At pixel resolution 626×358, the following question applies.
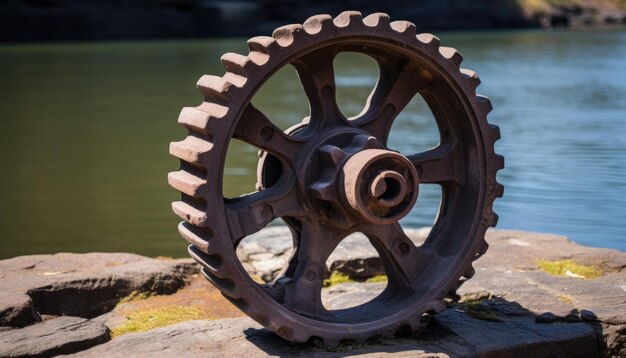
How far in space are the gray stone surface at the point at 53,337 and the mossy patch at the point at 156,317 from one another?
165mm

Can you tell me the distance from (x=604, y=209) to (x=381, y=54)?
174 inches

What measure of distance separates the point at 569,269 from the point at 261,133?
7.18ft

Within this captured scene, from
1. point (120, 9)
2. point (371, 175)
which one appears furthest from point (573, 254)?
point (120, 9)

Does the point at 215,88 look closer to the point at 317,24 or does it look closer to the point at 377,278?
the point at 317,24

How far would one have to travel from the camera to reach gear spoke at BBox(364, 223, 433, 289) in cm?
429

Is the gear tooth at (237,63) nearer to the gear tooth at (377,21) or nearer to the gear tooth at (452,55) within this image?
the gear tooth at (377,21)

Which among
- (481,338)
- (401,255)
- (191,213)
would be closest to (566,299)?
(481,338)

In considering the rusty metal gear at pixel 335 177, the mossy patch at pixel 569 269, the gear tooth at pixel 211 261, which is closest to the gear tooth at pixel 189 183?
the rusty metal gear at pixel 335 177

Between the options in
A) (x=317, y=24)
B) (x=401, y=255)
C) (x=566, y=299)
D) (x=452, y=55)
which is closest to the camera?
(x=317, y=24)

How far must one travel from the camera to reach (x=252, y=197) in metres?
4.03

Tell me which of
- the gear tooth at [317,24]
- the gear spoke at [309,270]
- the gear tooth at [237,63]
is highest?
the gear tooth at [317,24]

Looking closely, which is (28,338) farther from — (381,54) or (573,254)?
(573,254)

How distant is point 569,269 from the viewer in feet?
17.6

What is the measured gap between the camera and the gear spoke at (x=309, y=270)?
4.07m
